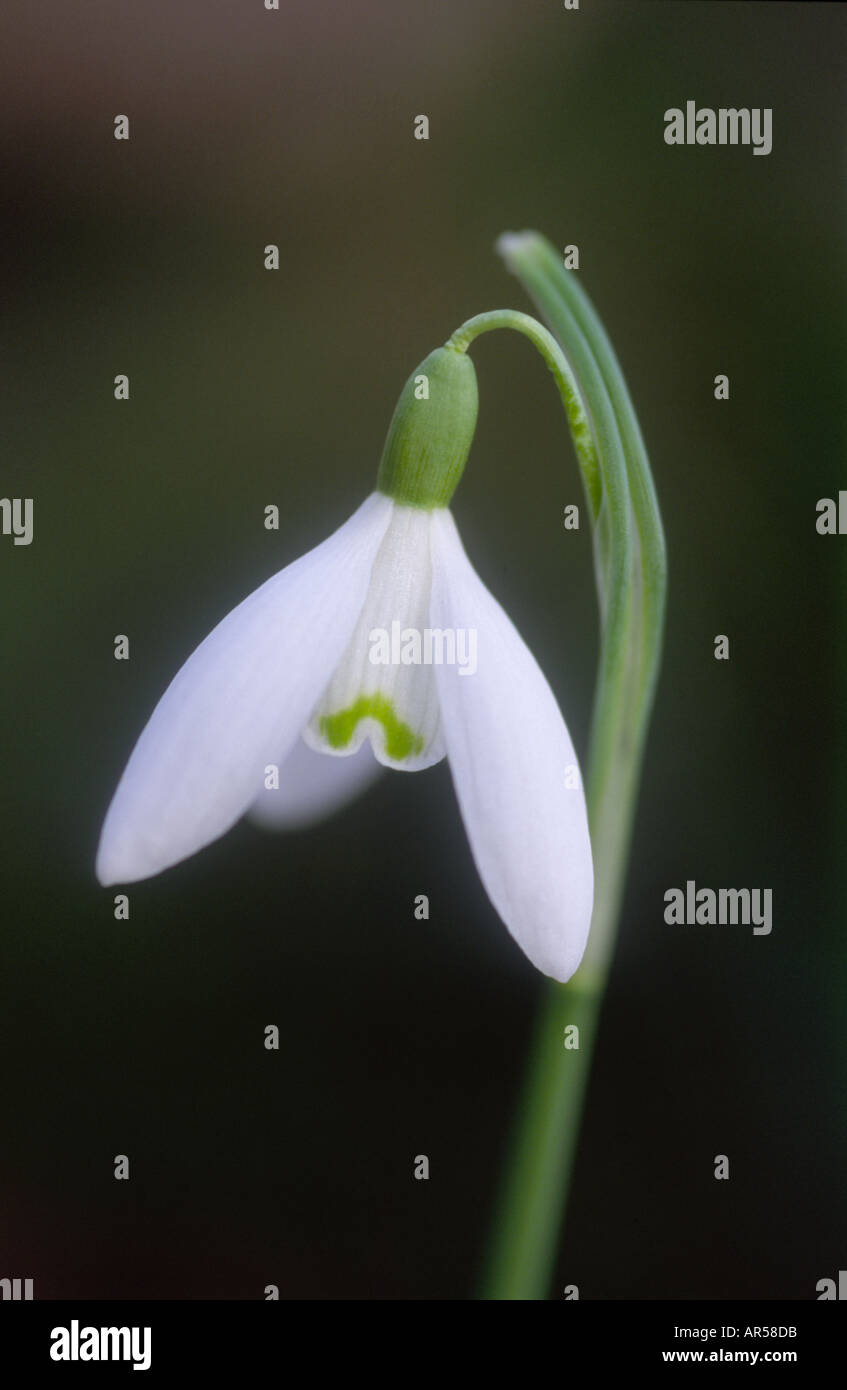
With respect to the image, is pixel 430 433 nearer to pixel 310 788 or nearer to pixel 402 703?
pixel 402 703

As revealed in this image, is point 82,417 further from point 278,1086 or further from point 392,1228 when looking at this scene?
point 392,1228

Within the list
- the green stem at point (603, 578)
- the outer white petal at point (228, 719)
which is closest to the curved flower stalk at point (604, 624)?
the green stem at point (603, 578)

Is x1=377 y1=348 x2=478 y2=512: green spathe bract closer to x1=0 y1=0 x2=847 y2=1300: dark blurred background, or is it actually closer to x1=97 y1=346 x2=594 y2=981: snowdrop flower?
x1=97 y1=346 x2=594 y2=981: snowdrop flower

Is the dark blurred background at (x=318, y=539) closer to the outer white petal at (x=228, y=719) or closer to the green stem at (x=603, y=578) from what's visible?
the green stem at (x=603, y=578)

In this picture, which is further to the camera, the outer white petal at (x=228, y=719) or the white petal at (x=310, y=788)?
the white petal at (x=310, y=788)

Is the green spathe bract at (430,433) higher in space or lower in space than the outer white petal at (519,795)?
higher

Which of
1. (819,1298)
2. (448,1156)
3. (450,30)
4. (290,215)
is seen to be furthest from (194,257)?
(819,1298)

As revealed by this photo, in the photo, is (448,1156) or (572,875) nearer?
(572,875)
